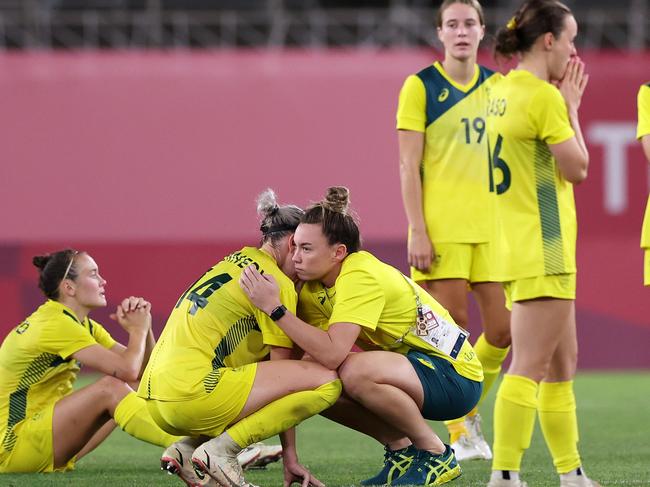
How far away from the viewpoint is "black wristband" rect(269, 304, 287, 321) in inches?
173

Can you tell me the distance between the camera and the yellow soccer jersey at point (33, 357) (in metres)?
5.24

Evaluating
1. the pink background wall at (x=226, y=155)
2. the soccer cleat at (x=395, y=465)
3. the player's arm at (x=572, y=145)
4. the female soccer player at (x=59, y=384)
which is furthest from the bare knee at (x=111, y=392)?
the pink background wall at (x=226, y=155)

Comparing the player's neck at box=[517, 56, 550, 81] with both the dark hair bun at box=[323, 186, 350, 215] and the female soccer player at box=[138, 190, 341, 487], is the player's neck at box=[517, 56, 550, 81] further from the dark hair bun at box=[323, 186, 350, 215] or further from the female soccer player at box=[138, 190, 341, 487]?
the female soccer player at box=[138, 190, 341, 487]

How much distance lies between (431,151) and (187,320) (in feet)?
5.85

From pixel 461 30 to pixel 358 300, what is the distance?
1.80m

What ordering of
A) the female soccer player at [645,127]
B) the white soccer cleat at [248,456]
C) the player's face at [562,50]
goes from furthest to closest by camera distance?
the white soccer cleat at [248,456]
the female soccer player at [645,127]
the player's face at [562,50]

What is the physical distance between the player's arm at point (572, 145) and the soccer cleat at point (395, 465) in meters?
1.20

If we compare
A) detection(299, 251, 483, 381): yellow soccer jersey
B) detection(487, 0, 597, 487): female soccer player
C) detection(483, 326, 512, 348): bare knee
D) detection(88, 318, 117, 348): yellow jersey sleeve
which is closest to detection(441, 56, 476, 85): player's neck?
detection(483, 326, 512, 348): bare knee

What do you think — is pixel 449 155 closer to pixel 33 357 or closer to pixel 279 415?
pixel 279 415

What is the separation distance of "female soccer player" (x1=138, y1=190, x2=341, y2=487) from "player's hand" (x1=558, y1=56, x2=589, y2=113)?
3.67 ft

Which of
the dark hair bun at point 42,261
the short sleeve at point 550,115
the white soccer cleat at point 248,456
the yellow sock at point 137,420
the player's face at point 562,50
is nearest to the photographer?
the short sleeve at point 550,115

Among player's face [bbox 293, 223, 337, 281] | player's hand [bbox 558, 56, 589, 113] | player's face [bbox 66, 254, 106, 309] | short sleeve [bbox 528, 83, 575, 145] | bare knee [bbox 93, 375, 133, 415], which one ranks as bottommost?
bare knee [bbox 93, 375, 133, 415]

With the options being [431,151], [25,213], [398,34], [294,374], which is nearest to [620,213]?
[398,34]

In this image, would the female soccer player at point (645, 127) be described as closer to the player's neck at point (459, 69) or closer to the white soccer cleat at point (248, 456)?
the player's neck at point (459, 69)
